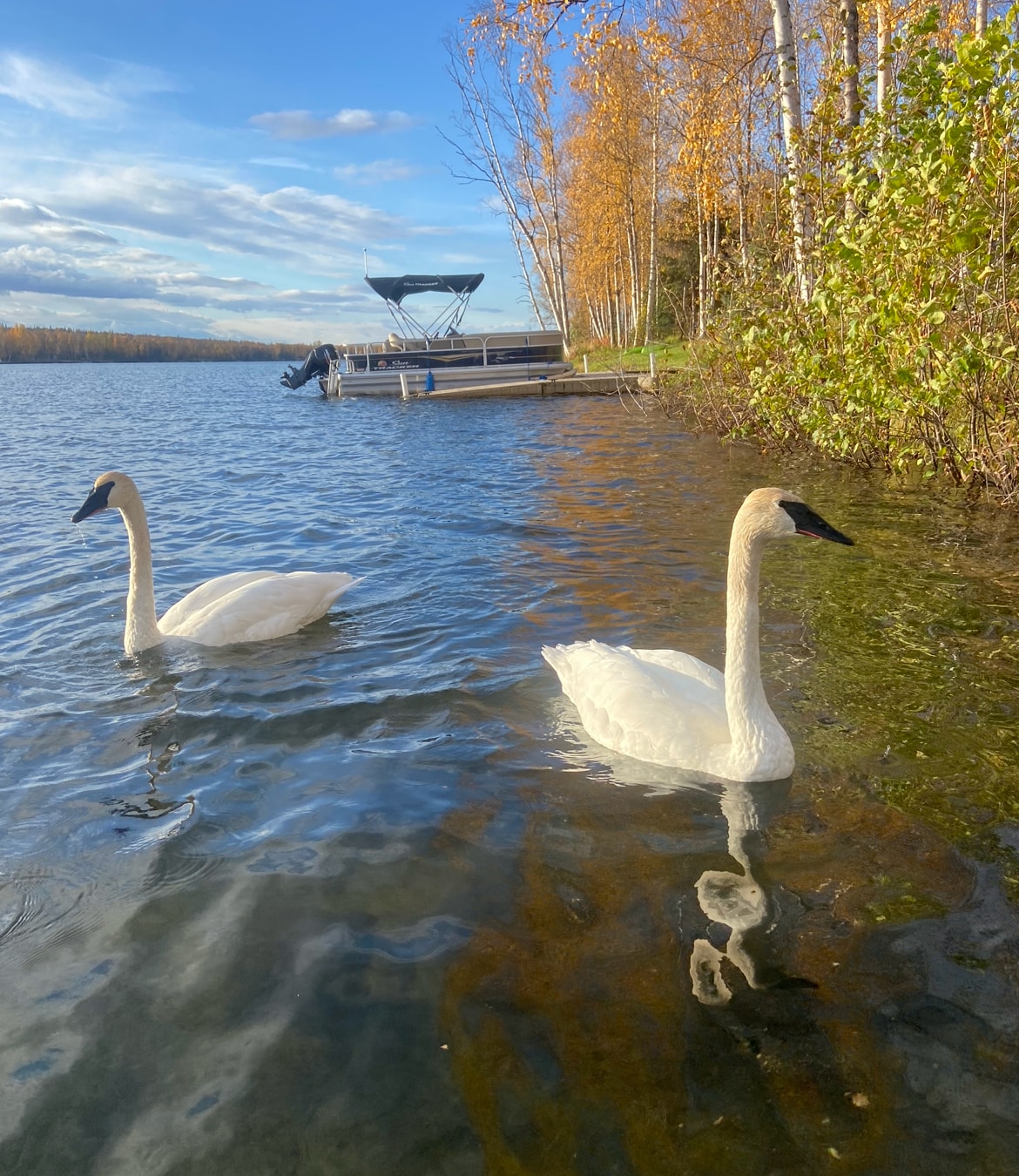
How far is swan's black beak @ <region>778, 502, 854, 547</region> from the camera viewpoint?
3857 mm

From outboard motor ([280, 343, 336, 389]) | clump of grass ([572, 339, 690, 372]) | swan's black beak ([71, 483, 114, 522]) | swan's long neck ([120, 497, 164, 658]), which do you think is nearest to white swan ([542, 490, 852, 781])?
swan's long neck ([120, 497, 164, 658])

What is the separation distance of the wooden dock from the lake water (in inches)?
819

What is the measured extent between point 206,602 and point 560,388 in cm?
2437

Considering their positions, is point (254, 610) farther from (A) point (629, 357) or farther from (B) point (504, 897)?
(A) point (629, 357)

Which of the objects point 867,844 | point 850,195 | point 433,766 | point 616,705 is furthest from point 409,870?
point 850,195

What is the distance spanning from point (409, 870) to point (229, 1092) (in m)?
1.16

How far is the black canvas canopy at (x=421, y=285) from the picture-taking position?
37344mm

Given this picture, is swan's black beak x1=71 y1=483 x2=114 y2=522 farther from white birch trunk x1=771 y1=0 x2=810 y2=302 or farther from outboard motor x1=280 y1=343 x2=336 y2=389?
outboard motor x1=280 y1=343 x2=336 y2=389

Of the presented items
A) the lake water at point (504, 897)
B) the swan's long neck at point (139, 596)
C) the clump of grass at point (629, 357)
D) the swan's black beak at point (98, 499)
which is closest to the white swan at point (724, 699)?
the lake water at point (504, 897)

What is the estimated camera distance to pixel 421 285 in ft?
124

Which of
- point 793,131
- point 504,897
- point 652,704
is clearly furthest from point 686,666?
point 793,131

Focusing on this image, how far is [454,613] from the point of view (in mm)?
7117

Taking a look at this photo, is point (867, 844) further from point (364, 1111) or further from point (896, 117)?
point (896, 117)

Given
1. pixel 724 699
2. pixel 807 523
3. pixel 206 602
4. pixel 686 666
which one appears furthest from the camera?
pixel 206 602
